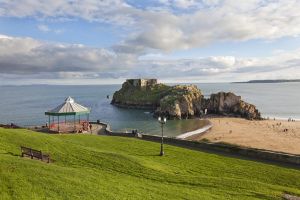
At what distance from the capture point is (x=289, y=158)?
24156 millimetres

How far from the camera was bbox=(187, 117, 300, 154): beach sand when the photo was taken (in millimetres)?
49000

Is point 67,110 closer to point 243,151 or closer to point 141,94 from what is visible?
point 243,151

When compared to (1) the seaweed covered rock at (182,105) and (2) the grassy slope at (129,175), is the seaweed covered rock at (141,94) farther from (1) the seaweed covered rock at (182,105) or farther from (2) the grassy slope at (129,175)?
(2) the grassy slope at (129,175)

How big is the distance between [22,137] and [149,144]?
10.4 metres

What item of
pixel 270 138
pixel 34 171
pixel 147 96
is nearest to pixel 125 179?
pixel 34 171

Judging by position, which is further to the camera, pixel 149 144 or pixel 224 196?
pixel 149 144

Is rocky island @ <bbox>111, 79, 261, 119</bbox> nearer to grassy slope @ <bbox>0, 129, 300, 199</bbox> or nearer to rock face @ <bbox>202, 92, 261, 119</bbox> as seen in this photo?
rock face @ <bbox>202, 92, 261, 119</bbox>

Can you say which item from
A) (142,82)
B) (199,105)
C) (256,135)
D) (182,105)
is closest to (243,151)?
(256,135)

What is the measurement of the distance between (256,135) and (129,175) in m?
46.2

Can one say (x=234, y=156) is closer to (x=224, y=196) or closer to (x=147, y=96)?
(x=224, y=196)

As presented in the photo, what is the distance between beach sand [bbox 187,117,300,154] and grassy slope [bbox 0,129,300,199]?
24.5 m

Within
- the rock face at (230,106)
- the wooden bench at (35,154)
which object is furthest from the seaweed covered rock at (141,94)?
the wooden bench at (35,154)

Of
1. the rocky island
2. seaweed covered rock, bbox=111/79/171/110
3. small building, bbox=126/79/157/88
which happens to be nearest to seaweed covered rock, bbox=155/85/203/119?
the rocky island

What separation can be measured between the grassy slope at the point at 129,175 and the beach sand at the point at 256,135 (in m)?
24.5
